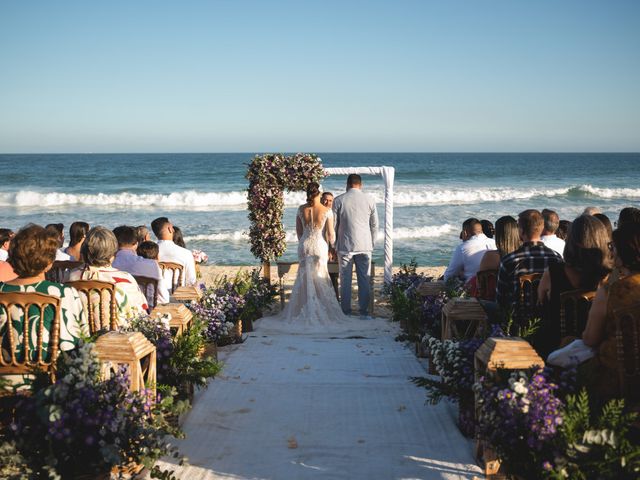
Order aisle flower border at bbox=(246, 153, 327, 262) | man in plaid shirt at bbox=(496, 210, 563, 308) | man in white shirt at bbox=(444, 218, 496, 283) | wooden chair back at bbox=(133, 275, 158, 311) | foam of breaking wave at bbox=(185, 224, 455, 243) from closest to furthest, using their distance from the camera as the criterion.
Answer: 1. man in plaid shirt at bbox=(496, 210, 563, 308)
2. wooden chair back at bbox=(133, 275, 158, 311)
3. man in white shirt at bbox=(444, 218, 496, 283)
4. aisle flower border at bbox=(246, 153, 327, 262)
5. foam of breaking wave at bbox=(185, 224, 455, 243)

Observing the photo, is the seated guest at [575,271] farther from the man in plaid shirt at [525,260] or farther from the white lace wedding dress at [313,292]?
the white lace wedding dress at [313,292]

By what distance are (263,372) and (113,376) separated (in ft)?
8.13

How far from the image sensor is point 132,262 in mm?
6020

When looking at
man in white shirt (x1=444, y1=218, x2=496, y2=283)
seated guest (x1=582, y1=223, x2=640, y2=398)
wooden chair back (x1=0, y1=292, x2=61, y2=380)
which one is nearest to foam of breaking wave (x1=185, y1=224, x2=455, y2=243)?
man in white shirt (x1=444, y1=218, x2=496, y2=283)

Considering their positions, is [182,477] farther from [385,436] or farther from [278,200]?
[278,200]

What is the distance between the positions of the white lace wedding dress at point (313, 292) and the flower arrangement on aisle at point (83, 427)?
16.6 feet

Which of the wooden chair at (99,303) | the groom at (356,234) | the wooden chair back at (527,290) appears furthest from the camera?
the groom at (356,234)

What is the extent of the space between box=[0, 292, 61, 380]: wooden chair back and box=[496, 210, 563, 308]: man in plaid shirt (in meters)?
3.11

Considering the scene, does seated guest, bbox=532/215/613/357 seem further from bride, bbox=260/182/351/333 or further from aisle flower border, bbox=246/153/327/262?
aisle flower border, bbox=246/153/327/262

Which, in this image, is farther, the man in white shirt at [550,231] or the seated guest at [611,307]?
the man in white shirt at [550,231]

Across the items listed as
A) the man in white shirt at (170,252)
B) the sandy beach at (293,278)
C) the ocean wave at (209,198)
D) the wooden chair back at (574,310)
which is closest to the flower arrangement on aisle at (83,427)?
the wooden chair back at (574,310)

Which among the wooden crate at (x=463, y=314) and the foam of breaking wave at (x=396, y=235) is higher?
the wooden crate at (x=463, y=314)

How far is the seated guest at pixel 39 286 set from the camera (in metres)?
3.62

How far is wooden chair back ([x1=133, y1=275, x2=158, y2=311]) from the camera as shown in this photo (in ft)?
19.0
